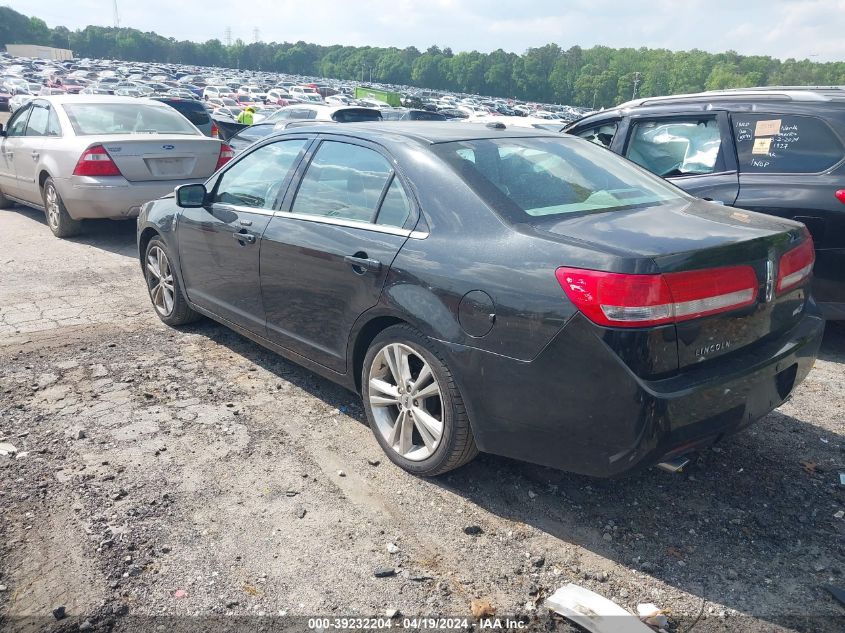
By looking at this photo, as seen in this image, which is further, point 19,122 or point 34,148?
point 19,122

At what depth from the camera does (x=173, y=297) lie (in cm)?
533

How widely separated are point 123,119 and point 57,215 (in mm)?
1415

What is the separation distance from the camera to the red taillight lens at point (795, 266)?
9.99ft

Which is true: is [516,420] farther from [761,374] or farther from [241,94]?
[241,94]

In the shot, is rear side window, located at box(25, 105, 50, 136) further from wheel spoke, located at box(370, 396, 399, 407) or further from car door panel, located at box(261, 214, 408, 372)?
wheel spoke, located at box(370, 396, 399, 407)

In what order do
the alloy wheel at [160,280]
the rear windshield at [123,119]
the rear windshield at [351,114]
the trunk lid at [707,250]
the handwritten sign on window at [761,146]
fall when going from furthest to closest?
the rear windshield at [351,114] < the rear windshield at [123,119] < the alloy wheel at [160,280] < the handwritten sign on window at [761,146] < the trunk lid at [707,250]

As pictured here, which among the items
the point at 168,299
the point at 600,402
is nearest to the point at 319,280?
the point at 600,402

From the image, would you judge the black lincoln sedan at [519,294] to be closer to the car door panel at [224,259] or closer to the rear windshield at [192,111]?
the car door panel at [224,259]

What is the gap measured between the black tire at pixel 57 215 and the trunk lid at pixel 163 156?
100cm

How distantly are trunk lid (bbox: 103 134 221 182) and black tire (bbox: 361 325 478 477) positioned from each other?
5.63 metres

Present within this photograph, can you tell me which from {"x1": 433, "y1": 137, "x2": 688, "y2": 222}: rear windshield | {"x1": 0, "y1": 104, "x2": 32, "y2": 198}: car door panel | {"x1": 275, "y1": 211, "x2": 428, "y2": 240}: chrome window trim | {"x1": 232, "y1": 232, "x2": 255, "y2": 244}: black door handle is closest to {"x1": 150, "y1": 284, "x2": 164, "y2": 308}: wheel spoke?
{"x1": 232, "y1": 232, "x2": 255, "y2": 244}: black door handle

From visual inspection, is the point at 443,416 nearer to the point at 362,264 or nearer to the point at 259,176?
the point at 362,264

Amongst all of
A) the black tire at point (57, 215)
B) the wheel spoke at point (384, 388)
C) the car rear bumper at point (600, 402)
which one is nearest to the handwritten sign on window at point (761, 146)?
the car rear bumper at point (600, 402)

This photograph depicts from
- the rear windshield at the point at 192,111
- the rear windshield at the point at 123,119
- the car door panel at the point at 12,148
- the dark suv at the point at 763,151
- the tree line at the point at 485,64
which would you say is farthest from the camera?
the tree line at the point at 485,64
